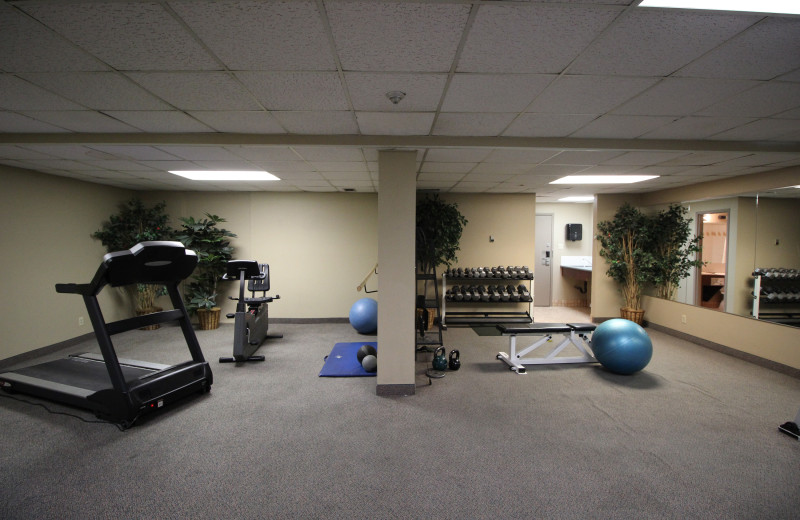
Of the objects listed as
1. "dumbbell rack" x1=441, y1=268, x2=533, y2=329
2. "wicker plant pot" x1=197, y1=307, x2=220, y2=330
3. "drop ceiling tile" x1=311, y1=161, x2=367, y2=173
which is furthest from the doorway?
"wicker plant pot" x1=197, y1=307, x2=220, y2=330

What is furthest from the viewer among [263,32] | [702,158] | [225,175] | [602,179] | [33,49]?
[602,179]

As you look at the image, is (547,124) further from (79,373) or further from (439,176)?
(79,373)

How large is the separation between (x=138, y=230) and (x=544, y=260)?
26.4 feet

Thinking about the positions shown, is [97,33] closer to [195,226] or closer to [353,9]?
[353,9]

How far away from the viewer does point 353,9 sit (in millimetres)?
1464

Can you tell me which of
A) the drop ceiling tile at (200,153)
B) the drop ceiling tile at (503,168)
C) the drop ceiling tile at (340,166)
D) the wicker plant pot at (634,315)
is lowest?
the wicker plant pot at (634,315)

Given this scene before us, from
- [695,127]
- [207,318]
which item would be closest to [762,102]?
[695,127]

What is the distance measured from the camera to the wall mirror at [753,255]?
4180 mm

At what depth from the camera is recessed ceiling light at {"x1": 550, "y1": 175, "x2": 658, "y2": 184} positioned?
4764 mm

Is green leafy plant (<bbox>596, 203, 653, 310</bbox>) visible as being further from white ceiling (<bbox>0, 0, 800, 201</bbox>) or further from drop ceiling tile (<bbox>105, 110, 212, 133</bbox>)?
drop ceiling tile (<bbox>105, 110, 212, 133</bbox>)

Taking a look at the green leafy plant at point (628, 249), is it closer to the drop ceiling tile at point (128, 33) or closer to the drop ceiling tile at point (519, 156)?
the drop ceiling tile at point (519, 156)

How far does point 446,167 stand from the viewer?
4234mm

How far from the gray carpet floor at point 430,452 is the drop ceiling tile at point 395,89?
2.52m

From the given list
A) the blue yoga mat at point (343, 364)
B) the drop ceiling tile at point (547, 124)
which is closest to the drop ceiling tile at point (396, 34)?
the drop ceiling tile at point (547, 124)
